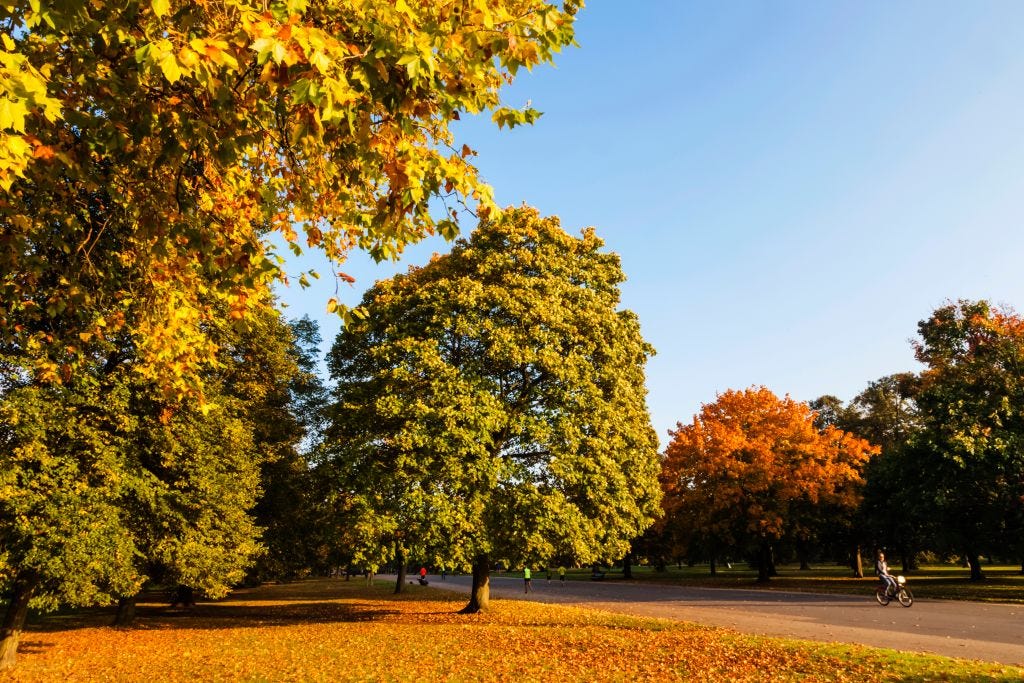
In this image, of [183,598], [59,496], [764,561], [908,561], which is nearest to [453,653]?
[59,496]

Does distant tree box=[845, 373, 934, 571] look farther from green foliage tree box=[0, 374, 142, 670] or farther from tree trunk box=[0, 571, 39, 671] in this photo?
tree trunk box=[0, 571, 39, 671]

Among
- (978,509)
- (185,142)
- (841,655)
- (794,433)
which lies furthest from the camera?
(794,433)

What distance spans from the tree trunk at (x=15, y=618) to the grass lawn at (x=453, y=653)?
0.39m

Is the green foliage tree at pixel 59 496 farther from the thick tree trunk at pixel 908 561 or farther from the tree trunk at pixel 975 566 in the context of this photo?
the thick tree trunk at pixel 908 561

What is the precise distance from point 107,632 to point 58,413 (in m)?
10.4

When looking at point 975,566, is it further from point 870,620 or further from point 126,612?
point 126,612

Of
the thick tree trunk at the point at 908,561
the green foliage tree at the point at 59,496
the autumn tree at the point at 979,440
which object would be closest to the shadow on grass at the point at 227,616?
the green foliage tree at the point at 59,496

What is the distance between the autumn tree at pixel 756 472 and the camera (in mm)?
37281

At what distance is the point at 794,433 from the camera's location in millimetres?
38844

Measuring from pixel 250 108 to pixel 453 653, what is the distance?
12.6 m

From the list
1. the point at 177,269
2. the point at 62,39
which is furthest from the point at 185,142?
the point at 177,269

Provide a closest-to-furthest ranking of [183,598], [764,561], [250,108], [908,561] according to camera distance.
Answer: [250,108], [183,598], [764,561], [908,561]

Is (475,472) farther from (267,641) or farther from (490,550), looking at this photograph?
(267,641)

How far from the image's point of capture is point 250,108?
17.7ft
